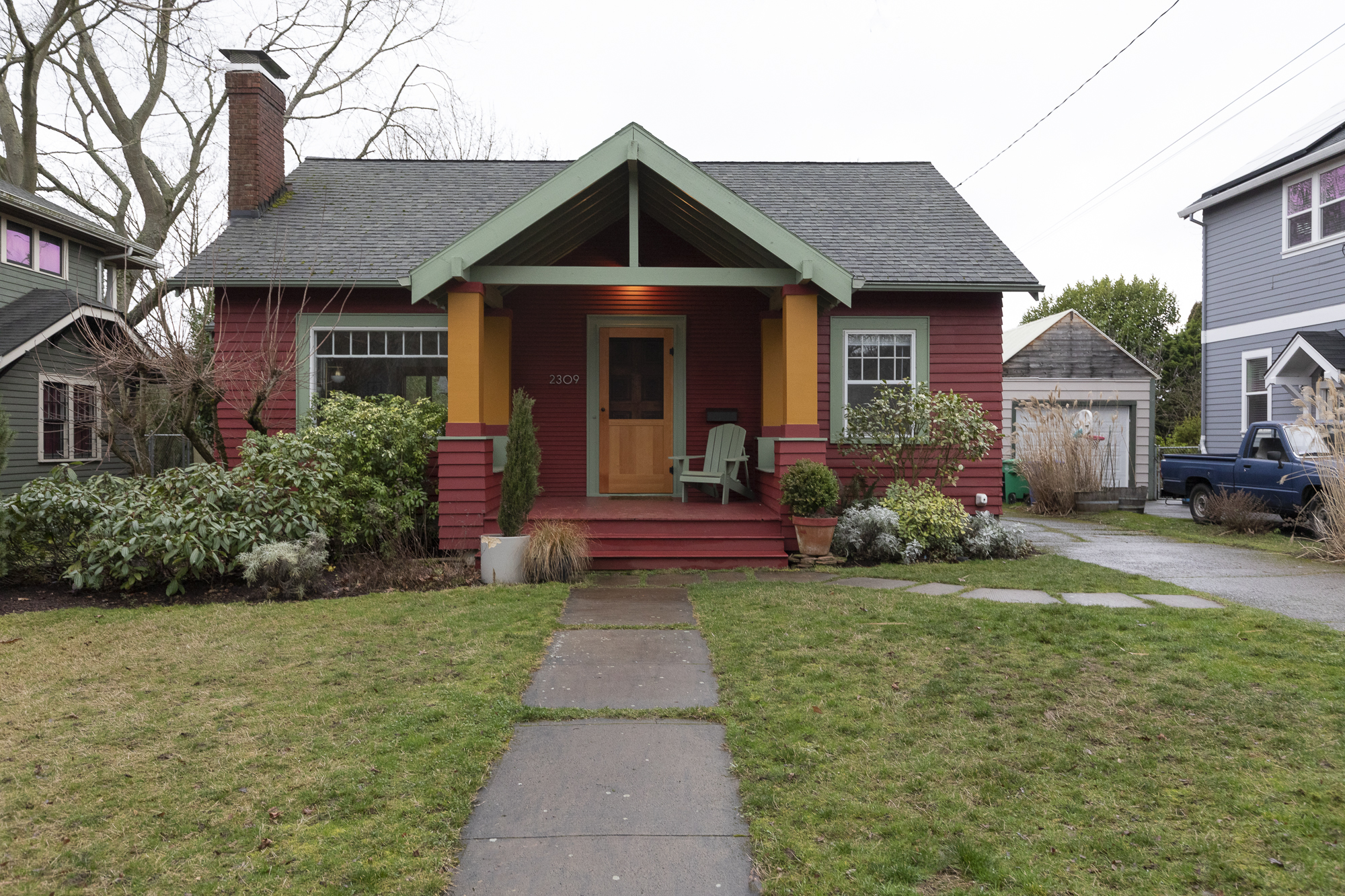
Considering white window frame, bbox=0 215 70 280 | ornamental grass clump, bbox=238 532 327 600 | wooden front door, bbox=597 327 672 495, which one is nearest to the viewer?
ornamental grass clump, bbox=238 532 327 600

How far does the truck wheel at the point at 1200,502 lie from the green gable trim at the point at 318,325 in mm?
10488

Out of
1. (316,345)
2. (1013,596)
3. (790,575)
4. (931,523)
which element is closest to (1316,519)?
(931,523)

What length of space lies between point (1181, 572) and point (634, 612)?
5.12m

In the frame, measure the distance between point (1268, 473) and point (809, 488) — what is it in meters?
6.97

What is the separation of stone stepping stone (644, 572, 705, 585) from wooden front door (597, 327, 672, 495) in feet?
9.31

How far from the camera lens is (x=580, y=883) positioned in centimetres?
223

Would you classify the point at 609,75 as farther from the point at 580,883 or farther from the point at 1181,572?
the point at 580,883

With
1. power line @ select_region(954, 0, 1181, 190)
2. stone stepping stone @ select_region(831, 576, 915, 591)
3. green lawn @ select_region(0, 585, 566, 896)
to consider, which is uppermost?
power line @ select_region(954, 0, 1181, 190)

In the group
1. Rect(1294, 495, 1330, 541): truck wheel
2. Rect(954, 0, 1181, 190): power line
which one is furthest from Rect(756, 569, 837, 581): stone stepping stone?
Rect(954, 0, 1181, 190): power line

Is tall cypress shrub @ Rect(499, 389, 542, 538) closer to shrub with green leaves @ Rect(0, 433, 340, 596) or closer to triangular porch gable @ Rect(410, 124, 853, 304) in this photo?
triangular porch gable @ Rect(410, 124, 853, 304)

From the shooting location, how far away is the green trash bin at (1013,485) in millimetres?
14531

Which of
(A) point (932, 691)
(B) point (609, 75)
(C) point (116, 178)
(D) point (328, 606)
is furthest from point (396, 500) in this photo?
(C) point (116, 178)

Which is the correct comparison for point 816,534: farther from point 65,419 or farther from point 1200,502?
point 65,419

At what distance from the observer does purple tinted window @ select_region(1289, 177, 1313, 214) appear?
12.5 m
